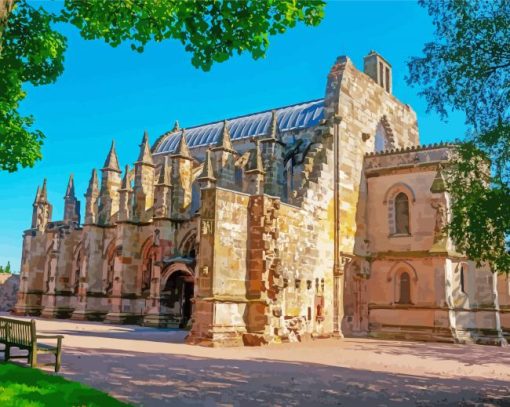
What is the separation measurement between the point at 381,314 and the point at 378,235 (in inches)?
143

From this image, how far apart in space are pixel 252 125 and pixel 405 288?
723 inches

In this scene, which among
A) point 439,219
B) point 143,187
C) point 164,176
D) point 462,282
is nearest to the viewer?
point 439,219

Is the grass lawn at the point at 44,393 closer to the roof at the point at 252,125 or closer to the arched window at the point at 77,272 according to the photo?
the roof at the point at 252,125

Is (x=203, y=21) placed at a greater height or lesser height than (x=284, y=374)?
greater

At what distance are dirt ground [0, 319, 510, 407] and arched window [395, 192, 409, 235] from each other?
7999 millimetres

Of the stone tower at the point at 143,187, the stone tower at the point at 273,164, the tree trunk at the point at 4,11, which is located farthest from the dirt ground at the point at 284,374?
the stone tower at the point at 143,187

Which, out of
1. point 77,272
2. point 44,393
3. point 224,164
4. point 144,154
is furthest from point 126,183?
point 44,393

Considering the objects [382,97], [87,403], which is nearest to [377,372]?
[87,403]

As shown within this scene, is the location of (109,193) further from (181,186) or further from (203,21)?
(203,21)

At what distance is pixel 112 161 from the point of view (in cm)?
3641

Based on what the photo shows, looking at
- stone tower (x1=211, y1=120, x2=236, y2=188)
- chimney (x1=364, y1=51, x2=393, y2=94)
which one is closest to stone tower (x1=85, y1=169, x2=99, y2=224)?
stone tower (x1=211, y1=120, x2=236, y2=188)

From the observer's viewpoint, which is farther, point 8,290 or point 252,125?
point 8,290

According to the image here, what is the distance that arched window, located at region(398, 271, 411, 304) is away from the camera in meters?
24.1

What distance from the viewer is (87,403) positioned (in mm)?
6977
